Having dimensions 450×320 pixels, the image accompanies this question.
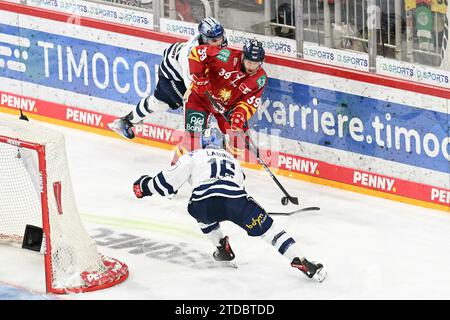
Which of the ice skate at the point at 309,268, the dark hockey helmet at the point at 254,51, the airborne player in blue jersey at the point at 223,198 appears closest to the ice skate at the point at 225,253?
the airborne player in blue jersey at the point at 223,198

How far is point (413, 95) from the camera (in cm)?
1041

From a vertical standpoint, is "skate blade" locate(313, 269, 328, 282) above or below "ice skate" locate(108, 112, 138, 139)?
below

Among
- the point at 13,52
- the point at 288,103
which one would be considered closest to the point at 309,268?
the point at 288,103

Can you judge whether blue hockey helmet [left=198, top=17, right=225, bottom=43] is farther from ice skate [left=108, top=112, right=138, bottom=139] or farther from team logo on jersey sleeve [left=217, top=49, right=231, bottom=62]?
ice skate [left=108, top=112, right=138, bottom=139]

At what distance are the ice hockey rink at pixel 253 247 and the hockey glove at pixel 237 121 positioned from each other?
0.73 m

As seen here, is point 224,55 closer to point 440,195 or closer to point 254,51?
point 254,51

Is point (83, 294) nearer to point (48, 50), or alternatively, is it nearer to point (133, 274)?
point (133, 274)

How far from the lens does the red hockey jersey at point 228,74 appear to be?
1059 cm

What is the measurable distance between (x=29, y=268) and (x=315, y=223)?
2.25 m

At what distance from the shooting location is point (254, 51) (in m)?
10.2

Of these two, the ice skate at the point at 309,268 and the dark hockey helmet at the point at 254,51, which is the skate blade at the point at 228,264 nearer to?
the ice skate at the point at 309,268

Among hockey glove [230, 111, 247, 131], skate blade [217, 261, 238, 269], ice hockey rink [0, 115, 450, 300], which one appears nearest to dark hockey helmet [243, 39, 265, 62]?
hockey glove [230, 111, 247, 131]
